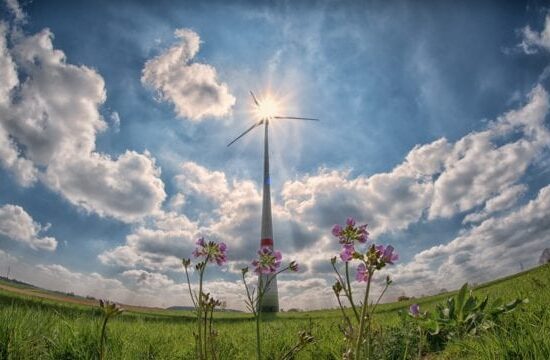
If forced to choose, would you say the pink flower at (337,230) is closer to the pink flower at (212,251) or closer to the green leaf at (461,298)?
the pink flower at (212,251)

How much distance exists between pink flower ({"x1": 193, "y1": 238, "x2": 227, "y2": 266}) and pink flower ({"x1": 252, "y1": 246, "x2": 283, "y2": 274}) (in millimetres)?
303

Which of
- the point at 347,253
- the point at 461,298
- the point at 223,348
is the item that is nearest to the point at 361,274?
the point at 347,253

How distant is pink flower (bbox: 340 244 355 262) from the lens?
253 cm

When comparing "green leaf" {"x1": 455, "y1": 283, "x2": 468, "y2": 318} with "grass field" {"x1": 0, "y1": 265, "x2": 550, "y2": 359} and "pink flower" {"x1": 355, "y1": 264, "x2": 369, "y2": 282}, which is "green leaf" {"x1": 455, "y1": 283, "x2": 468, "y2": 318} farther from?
"pink flower" {"x1": 355, "y1": 264, "x2": 369, "y2": 282}

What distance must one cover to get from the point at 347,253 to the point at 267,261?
1053mm

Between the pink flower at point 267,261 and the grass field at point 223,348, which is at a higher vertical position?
the pink flower at point 267,261

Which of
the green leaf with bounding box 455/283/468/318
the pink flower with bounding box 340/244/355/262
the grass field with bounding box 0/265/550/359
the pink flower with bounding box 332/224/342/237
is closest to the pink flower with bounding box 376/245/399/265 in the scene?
the pink flower with bounding box 340/244/355/262

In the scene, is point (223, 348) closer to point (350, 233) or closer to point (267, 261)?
point (267, 261)

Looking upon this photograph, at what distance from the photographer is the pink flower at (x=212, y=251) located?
3.37 metres

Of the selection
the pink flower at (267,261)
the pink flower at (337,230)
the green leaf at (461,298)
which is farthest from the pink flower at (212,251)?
the green leaf at (461,298)

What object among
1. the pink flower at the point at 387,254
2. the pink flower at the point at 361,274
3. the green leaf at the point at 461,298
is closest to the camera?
the pink flower at the point at 387,254

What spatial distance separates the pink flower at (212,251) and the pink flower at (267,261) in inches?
11.9

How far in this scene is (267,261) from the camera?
3.43m

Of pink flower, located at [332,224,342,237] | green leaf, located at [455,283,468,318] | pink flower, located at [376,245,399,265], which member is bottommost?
green leaf, located at [455,283,468,318]
